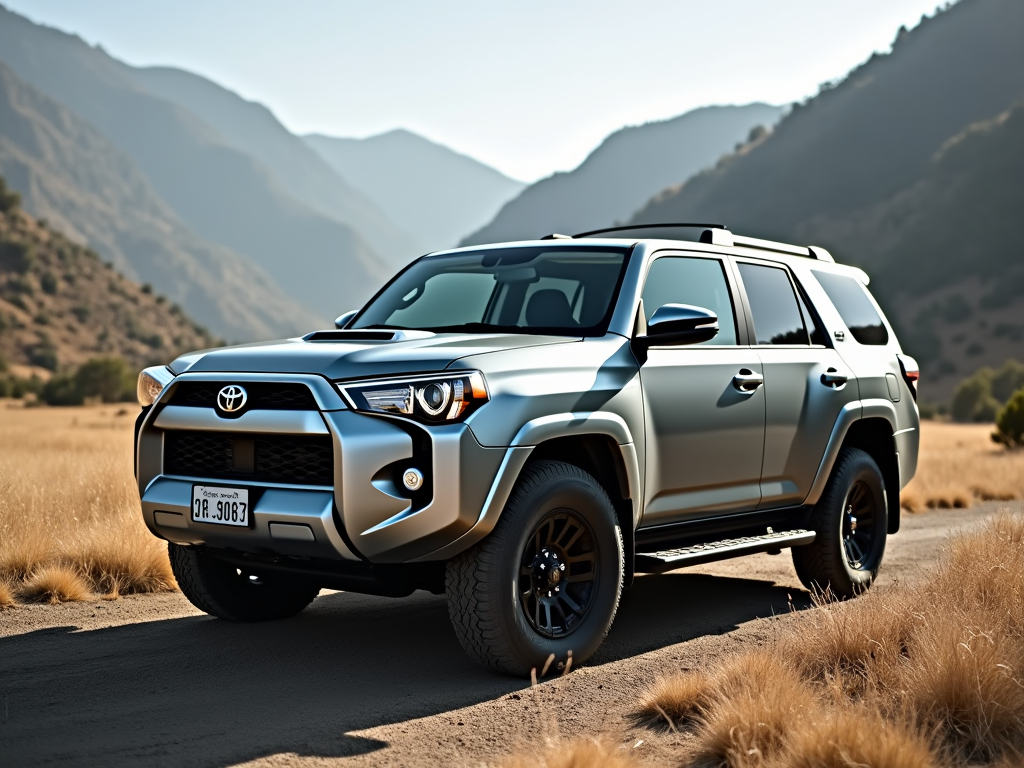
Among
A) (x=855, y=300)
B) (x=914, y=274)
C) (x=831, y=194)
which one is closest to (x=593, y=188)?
(x=831, y=194)

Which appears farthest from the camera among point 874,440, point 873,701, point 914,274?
point 914,274

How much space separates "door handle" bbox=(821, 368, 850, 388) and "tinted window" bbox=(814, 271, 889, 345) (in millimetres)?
623

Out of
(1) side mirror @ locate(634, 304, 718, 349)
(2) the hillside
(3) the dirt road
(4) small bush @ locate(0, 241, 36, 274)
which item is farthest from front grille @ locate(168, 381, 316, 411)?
(4) small bush @ locate(0, 241, 36, 274)

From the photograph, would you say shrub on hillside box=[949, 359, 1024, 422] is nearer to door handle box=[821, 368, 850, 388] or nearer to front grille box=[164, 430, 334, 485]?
door handle box=[821, 368, 850, 388]

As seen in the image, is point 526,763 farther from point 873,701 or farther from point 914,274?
point 914,274

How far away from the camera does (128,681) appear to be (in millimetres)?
5457

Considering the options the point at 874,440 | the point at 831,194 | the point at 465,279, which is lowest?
the point at 874,440

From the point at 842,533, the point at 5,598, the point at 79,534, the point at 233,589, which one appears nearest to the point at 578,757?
the point at 233,589

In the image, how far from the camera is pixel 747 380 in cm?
665

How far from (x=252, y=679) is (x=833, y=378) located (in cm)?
414

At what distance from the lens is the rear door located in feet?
22.8

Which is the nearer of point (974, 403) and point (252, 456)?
point (252, 456)

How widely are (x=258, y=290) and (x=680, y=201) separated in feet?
373

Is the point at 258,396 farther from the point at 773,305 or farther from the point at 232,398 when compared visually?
the point at 773,305
